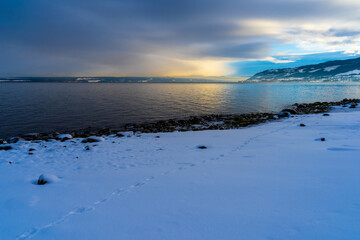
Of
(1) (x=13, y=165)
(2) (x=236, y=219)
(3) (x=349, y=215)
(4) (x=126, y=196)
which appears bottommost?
(1) (x=13, y=165)

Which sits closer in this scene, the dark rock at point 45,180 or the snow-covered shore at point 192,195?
the snow-covered shore at point 192,195

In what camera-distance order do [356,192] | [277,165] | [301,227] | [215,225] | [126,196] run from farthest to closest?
[277,165]
[126,196]
[356,192]
[215,225]
[301,227]

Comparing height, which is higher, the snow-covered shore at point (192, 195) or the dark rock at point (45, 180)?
the snow-covered shore at point (192, 195)

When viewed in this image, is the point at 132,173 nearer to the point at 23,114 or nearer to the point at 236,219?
the point at 236,219

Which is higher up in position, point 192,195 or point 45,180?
point 192,195

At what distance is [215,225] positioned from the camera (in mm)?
3900

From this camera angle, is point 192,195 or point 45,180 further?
point 45,180

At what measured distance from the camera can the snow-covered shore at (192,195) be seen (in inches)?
151

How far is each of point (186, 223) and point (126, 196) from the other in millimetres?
2187

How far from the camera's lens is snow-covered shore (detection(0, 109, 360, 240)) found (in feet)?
12.6

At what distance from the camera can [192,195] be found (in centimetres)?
526

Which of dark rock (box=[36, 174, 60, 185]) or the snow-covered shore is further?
dark rock (box=[36, 174, 60, 185])

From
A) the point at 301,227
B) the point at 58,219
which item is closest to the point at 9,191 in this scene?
the point at 58,219

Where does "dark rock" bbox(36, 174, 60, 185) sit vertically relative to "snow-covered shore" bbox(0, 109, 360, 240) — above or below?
below
